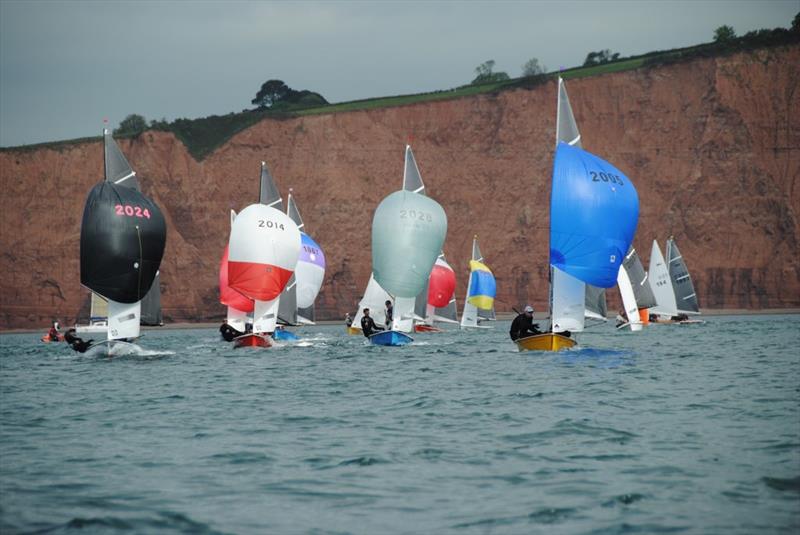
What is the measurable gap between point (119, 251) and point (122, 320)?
2.13m

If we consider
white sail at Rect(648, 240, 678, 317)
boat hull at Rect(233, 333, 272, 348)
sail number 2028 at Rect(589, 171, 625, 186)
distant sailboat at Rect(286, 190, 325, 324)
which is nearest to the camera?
sail number 2028 at Rect(589, 171, 625, 186)

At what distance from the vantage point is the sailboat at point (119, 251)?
29.5m

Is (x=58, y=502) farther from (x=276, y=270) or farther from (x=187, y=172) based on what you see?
(x=187, y=172)

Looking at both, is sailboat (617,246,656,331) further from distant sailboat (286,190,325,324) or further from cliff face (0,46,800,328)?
cliff face (0,46,800,328)

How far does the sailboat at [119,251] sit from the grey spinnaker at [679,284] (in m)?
34.1

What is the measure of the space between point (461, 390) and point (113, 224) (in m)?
14.4

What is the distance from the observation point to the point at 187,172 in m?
87.6

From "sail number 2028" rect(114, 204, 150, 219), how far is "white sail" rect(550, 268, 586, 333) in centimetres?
1232

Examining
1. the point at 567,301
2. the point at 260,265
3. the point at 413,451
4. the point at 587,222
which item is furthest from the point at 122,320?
the point at 413,451

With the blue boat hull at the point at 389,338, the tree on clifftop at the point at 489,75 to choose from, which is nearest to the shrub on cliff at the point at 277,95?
the tree on clifftop at the point at 489,75

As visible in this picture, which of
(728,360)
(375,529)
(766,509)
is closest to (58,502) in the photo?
(375,529)

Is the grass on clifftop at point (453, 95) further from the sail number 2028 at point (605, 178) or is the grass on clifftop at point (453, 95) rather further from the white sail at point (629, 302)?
the sail number 2028 at point (605, 178)

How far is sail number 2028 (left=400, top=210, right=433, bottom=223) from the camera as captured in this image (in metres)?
35.2

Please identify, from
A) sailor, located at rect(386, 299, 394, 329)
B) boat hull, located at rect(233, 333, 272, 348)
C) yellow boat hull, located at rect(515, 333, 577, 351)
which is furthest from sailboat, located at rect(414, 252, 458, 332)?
yellow boat hull, located at rect(515, 333, 577, 351)
